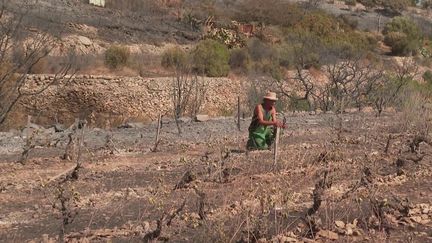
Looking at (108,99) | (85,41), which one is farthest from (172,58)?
(108,99)

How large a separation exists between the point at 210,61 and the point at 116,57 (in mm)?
4449

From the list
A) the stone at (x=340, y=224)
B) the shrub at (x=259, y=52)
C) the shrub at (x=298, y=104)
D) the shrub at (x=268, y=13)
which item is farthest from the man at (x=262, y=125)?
the shrub at (x=268, y=13)

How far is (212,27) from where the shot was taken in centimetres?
3534

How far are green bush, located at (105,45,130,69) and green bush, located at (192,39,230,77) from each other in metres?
3.31

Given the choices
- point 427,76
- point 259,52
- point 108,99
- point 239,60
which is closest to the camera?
point 108,99

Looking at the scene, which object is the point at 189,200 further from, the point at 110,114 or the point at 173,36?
the point at 173,36

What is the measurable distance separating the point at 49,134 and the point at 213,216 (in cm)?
738

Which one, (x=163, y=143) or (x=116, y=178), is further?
(x=163, y=143)

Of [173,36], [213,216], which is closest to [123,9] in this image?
[173,36]

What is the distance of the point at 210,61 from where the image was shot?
26469 millimetres

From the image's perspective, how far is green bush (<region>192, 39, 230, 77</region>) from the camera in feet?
86.1

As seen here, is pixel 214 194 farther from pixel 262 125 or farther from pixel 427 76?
pixel 427 76

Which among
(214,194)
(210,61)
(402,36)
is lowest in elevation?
(214,194)

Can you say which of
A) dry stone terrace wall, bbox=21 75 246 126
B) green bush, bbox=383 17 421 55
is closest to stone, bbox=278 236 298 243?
dry stone terrace wall, bbox=21 75 246 126
